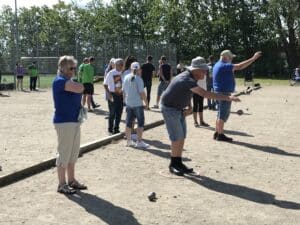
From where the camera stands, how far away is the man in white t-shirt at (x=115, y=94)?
1193 cm

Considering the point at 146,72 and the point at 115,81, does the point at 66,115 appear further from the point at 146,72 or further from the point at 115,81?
the point at 146,72

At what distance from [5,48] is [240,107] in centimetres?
2075

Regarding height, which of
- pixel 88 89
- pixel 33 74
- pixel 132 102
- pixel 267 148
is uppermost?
pixel 132 102

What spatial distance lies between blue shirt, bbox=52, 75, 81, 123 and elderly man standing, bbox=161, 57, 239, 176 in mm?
1657

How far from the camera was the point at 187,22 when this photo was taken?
184 ft

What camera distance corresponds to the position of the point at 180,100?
27.2 feet


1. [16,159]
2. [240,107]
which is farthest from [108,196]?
[240,107]

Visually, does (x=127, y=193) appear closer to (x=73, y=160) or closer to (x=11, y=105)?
(x=73, y=160)

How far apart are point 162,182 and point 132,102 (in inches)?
121

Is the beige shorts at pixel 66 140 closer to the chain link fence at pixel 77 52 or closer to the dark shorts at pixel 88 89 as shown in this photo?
the dark shorts at pixel 88 89

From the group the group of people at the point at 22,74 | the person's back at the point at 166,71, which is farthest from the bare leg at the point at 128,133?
the group of people at the point at 22,74

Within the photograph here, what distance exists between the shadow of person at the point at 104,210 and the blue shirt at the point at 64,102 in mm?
987

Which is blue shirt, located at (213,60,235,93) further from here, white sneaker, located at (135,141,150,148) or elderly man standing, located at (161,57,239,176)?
elderly man standing, located at (161,57,239,176)

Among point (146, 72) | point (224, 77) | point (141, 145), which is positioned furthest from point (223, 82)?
point (146, 72)
